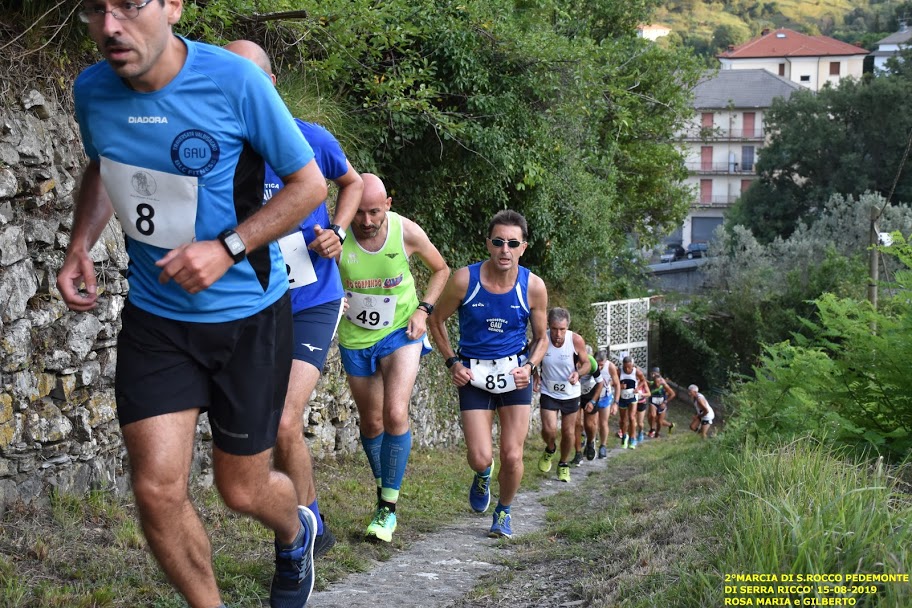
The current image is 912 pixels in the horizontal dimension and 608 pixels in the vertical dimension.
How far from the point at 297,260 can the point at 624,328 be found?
3462cm

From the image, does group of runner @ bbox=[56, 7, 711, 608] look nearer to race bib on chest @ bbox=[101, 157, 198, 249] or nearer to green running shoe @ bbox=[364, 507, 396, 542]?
race bib on chest @ bbox=[101, 157, 198, 249]

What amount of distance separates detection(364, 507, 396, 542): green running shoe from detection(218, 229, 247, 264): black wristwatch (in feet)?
10.5

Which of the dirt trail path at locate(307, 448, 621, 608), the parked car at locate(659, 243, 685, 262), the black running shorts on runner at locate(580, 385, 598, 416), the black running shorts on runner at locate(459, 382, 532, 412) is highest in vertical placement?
the black running shorts on runner at locate(459, 382, 532, 412)

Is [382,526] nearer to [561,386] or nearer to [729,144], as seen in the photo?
[561,386]

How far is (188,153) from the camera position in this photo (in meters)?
3.42

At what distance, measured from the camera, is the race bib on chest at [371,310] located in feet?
21.3

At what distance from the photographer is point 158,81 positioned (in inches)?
134

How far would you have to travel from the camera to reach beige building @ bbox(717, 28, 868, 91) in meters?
112

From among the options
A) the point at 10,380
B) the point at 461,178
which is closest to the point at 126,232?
the point at 10,380

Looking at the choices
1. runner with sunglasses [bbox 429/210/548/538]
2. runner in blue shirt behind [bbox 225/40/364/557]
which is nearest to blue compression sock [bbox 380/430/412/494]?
runner in blue shirt behind [bbox 225/40/364/557]

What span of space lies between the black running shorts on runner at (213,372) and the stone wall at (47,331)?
6.68 ft

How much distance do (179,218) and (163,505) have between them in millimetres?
964

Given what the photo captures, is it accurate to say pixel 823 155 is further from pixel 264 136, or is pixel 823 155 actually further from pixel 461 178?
pixel 264 136

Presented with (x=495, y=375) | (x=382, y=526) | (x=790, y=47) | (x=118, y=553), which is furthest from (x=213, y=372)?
(x=790, y=47)
